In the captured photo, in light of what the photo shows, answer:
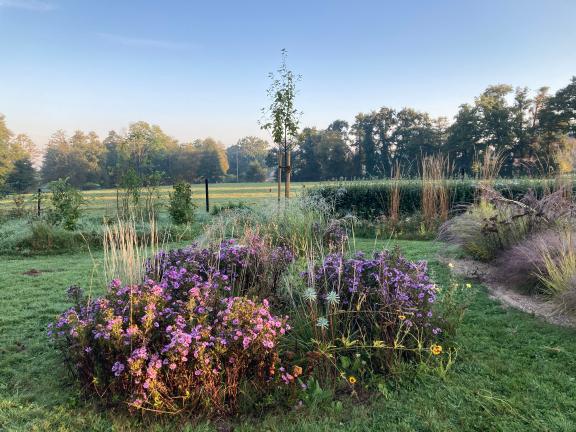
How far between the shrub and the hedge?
723cm

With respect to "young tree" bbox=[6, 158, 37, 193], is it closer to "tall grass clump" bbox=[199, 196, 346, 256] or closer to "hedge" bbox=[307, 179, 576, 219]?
"hedge" bbox=[307, 179, 576, 219]

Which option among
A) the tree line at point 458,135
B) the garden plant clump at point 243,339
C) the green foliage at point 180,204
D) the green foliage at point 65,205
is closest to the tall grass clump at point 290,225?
the garden plant clump at point 243,339

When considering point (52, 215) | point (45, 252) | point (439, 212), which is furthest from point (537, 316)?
point (52, 215)

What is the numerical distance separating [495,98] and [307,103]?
3158 cm

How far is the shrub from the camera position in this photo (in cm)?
191

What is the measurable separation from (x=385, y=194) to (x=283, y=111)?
3.44 meters

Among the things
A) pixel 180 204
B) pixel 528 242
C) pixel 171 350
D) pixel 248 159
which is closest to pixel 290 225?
pixel 528 242

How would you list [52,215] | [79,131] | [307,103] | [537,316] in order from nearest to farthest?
[537,316] → [52,215] → [307,103] → [79,131]

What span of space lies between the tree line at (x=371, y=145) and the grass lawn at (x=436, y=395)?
1210 centimetres

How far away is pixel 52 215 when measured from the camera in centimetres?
861

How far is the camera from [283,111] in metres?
9.12

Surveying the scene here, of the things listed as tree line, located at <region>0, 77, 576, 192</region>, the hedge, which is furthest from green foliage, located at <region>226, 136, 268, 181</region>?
the hedge

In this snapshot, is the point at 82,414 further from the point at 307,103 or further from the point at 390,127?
the point at 390,127

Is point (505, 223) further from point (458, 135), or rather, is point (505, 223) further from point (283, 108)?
point (458, 135)
